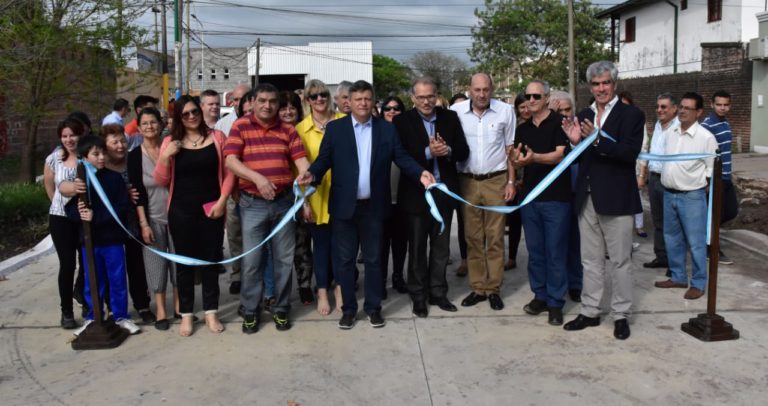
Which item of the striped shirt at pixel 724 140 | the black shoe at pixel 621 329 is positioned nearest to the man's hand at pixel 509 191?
the black shoe at pixel 621 329

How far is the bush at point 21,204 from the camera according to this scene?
938cm

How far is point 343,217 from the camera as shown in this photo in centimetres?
530

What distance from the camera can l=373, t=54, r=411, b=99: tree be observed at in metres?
86.6

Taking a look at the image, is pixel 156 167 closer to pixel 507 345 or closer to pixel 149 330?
pixel 149 330

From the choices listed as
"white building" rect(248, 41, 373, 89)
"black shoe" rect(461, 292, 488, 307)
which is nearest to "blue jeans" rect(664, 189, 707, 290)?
"black shoe" rect(461, 292, 488, 307)

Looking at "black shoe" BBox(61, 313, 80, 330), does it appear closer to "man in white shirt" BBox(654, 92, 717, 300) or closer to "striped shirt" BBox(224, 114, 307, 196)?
"striped shirt" BBox(224, 114, 307, 196)

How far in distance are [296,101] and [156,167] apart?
1534 mm

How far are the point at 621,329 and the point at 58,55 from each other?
32.9 feet

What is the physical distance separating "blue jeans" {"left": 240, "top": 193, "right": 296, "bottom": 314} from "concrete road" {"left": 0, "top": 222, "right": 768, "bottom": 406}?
A: 0.29 meters

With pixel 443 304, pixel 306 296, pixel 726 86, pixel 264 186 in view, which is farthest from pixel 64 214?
pixel 726 86

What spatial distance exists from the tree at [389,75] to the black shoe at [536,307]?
7928 centimetres

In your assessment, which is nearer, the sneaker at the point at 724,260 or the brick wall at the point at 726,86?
the sneaker at the point at 724,260

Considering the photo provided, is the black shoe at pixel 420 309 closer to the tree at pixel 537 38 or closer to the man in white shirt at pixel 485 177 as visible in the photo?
the man in white shirt at pixel 485 177

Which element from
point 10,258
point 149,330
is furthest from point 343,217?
point 10,258
